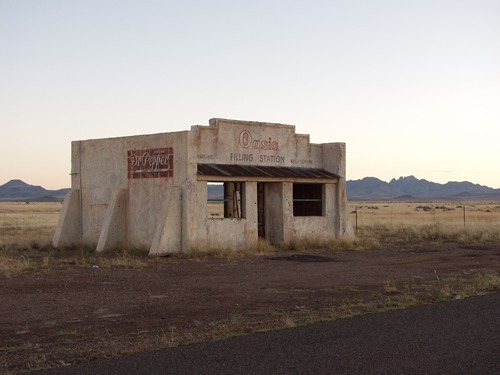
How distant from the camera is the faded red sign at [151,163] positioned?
1022 inches

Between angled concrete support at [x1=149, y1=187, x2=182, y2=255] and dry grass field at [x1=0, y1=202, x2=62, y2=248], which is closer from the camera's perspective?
angled concrete support at [x1=149, y1=187, x2=182, y2=255]

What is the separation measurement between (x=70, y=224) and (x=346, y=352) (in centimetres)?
2157

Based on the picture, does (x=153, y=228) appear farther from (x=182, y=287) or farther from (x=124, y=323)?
(x=124, y=323)

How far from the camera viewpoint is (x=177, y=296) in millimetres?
16219

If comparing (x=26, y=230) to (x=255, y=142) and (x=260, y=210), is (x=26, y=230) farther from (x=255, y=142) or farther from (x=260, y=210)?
(x=255, y=142)

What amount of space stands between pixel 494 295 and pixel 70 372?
8776mm

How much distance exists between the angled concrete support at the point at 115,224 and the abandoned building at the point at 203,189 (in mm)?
34

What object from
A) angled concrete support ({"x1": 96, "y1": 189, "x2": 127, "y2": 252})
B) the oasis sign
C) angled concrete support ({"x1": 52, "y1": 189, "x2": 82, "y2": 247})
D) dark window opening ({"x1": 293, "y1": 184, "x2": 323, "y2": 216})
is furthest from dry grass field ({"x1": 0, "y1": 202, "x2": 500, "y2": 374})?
the oasis sign

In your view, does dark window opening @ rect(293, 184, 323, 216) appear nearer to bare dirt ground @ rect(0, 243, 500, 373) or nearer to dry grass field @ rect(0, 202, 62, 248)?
bare dirt ground @ rect(0, 243, 500, 373)

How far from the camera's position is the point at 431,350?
9516 millimetres

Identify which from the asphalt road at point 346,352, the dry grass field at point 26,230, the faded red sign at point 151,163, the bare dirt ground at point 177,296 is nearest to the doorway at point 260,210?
the bare dirt ground at point 177,296

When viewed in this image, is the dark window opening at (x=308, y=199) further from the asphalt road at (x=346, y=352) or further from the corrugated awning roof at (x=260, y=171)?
the asphalt road at (x=346, y=352)

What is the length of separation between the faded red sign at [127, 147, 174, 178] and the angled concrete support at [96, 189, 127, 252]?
2.93ft

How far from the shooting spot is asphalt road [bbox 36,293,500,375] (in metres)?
8.62
